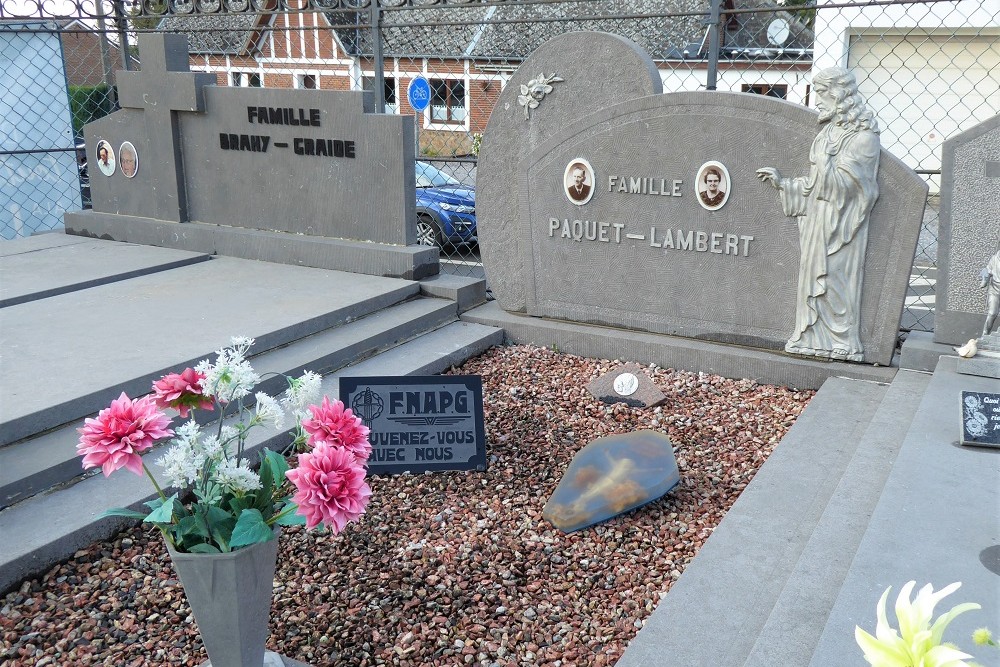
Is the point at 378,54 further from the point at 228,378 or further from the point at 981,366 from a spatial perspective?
the point at 228,378

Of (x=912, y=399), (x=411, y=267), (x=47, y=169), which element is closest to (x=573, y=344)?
(x=411, y=267)

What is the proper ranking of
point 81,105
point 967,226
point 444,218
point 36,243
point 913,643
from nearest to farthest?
point 913,643 → point 967,226 → point 36,243 → point 444,218 → point 81,105

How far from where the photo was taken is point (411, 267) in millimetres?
6484

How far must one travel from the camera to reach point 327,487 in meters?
2.21

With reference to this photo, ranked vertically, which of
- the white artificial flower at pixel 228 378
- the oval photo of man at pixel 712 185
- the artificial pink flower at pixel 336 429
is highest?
the oval photo of man at pixel 712 185

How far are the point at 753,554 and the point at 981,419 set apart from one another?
1.16 m

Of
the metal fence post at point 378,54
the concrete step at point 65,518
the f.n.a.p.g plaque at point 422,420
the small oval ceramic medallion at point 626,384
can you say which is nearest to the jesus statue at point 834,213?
the small oval ceramic medallion at point 626,384

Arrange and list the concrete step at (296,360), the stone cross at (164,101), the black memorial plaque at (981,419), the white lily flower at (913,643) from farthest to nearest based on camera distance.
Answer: the stone cross at (164,101)
the concrete step at (296,360)
the black memorial plaque at (981,419)
the white lily flower at (913,643)

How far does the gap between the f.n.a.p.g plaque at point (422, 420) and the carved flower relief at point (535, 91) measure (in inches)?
98.2

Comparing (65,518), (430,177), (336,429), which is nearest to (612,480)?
(336,429)

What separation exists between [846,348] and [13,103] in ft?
32.9

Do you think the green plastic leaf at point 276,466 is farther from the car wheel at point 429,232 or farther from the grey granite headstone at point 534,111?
the car wheel at point 429,232

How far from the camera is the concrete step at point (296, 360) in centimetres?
366

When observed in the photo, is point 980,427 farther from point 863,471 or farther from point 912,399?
point 912,399
